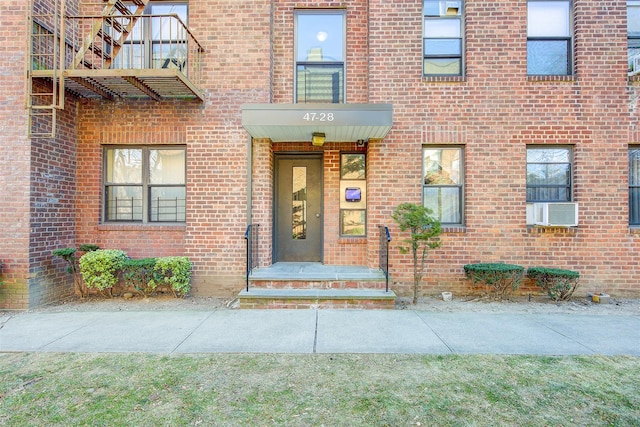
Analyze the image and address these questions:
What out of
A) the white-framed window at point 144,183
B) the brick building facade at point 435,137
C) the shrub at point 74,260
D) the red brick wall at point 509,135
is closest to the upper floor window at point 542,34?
the brick building facade at point 435,137

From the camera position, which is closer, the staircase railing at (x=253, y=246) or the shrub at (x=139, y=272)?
the shrub at (x=139, y=272)

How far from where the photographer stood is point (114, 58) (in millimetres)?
6336

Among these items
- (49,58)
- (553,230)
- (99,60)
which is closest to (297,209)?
(99,60)

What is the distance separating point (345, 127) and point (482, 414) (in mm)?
4558

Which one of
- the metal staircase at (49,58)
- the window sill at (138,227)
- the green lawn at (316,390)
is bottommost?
the green lawn at (316,390)

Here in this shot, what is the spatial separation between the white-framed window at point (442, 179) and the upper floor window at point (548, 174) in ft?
4.62

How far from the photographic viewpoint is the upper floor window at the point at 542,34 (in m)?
6.84

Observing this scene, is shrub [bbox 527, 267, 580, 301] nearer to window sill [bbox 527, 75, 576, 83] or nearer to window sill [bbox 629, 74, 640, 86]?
window sill [bbox 527, 75, 576, 83]

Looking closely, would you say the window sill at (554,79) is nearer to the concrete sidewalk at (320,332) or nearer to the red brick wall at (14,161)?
the concrete sidewalk at (320,332)

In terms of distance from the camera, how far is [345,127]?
5984 millimetres

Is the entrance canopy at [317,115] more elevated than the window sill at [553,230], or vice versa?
the entrance canopy at [317,115]

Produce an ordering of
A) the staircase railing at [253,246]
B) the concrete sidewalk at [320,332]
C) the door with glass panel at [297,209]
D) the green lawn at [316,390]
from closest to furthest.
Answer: the green lawn at [316,390] < the concrete sidewalk at [320,332] < the staircase railing at [253,246] < the door with glass panel at [297,209]

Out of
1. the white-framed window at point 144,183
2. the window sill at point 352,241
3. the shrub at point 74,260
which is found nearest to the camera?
the shrub at point 74,260

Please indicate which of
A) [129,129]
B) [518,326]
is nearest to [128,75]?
[129,129]
